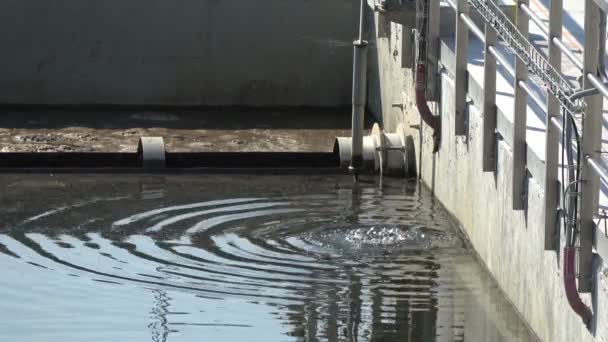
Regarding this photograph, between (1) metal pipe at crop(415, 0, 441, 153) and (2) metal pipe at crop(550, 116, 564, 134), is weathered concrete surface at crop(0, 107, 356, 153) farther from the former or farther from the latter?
(2) metal pipe at crop(550, 116, 564, 134)

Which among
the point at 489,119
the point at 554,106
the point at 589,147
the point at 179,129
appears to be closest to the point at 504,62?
the point at 489,119

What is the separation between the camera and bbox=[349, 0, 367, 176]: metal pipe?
12766mm

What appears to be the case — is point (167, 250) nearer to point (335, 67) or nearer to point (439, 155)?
point (439, 155)

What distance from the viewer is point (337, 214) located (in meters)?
11.6

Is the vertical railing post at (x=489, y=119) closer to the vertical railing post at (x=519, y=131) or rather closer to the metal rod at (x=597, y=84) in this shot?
the vertical railing post at (x=519, y=131)

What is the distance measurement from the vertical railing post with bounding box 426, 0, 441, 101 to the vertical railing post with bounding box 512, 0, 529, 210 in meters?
3.21

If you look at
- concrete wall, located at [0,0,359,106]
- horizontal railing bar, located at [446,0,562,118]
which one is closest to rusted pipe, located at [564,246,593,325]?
horizontal railing bar, located at [446,0,562,118]

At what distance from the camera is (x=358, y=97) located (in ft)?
42.3

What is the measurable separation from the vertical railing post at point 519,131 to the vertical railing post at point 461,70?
189cm

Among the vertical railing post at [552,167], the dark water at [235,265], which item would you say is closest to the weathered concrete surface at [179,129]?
the dark water at [235,265]

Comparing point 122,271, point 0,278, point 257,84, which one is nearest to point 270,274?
point 122,271

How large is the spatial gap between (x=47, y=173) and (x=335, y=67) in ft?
14.5

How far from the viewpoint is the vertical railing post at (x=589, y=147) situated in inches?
271

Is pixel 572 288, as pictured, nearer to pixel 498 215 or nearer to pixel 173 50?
pixel 498 215
